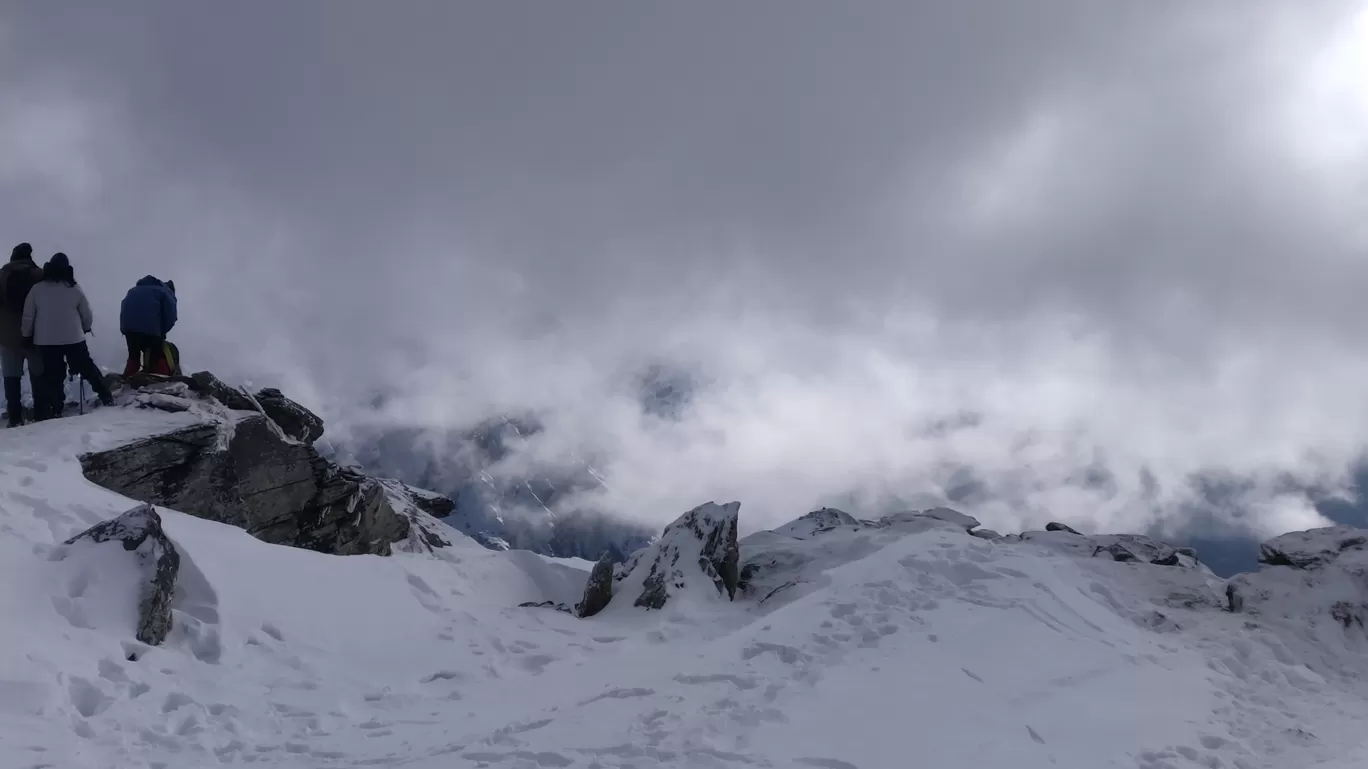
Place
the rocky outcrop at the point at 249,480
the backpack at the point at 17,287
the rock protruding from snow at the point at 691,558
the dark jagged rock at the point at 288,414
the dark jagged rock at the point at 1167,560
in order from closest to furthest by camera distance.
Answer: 1. the rocky outcrop at the point at 249,480
2. the backpack at the point at 17,287
3. the rock protruding from snow at the point at 691,558
4. the dark jagged rock at the point at 1167,560
5. the dark jagged rock at the point at 288,414

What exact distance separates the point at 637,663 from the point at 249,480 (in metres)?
10.3

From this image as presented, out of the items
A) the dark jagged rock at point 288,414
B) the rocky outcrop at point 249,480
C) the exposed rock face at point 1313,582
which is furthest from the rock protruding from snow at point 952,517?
the dark jagged rock at point 288,414

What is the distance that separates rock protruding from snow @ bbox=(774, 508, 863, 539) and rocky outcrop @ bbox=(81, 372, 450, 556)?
9841 mm

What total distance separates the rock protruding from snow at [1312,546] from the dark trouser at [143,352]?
27064 millimetres

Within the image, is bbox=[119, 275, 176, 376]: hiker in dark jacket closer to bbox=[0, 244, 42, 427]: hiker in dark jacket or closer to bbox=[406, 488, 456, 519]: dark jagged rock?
bbox=[0, 244, 42, 427]: hiker in dark jacket

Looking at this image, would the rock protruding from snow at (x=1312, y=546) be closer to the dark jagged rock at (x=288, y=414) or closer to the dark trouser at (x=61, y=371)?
the dark jagged rock at (x=288, y=414)

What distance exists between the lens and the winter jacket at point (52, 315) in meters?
17.0

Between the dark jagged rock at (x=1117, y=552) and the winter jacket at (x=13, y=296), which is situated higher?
the winter jacket at (x=13, y=296)

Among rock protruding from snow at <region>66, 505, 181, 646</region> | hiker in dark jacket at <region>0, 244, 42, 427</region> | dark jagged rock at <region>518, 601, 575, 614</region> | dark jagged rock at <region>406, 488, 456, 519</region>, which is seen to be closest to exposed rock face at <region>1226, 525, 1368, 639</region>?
dark jagged rock at <region>518, 601, 575, 614</region>

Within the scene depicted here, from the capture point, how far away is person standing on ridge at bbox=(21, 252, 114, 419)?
1698 cm

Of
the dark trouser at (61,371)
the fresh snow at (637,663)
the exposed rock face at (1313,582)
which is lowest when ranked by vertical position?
the fresh snow at (637,663)

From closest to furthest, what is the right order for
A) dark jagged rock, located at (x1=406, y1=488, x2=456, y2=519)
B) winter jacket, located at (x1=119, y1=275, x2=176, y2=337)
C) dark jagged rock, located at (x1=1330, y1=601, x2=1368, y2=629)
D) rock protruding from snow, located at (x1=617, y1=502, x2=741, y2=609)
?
dark jagged rock, located at (x1=1330, y1=601, x2=1368, y2=629) → rock protruding from snow, located at (x1=617, y1=502, x2=741, y2=609) → winter jacket, located at (x1=119, y1=275, x2=176, y2=337) → dark jagged rock, located at (x1=406, y1=488, x2=456, y2=519)

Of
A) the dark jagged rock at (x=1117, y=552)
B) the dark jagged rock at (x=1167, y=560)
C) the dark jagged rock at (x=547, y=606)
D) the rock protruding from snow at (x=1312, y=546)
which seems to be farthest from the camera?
the dark jagged rock at (x=1167, y=560)

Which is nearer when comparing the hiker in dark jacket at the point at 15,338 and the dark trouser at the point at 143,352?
the hiker in dark jacket at the point at 15,338
